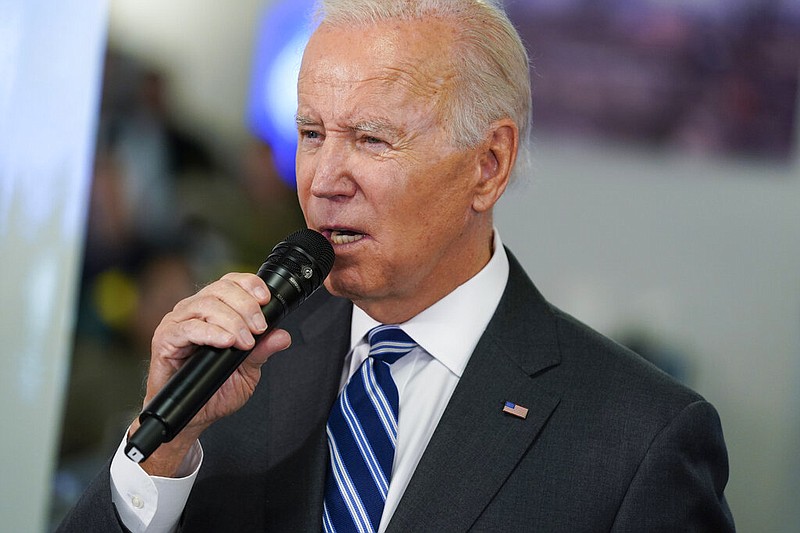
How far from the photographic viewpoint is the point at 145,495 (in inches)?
65.2

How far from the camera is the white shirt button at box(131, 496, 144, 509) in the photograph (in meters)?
1.66

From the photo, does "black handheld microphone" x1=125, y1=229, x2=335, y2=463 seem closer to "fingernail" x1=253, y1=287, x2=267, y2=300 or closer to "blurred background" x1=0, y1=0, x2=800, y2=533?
"fingernail" x1=253, y1=287, x2=267, y2=300

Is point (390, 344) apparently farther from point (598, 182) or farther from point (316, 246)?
point (598, 182)

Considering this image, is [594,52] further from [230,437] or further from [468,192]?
[230,437]

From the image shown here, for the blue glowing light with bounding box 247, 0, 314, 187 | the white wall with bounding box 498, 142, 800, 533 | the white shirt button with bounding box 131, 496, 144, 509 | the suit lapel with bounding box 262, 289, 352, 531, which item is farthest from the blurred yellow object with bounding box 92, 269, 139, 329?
the white shirt button with bounding box 131, 496, 144, 509

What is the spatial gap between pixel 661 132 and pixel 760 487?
1.42m

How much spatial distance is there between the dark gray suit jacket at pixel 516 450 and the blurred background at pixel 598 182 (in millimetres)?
1733

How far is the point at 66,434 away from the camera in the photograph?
10.7 ft

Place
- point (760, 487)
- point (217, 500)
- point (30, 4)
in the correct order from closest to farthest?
1. point (217, 500)
2. point (30, 4)
3. point (760, 487)

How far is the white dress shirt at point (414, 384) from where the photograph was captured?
1.66m

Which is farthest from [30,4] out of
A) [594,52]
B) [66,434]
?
[594,52]

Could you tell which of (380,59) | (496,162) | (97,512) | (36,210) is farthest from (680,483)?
(36,210)

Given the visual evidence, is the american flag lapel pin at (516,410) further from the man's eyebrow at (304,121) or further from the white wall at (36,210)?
the white wall at (36,210)

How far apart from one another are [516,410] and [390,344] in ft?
0.94
